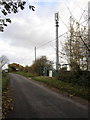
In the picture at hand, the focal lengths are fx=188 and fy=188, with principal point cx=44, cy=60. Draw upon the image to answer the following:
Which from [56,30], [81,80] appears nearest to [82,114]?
[81,80]

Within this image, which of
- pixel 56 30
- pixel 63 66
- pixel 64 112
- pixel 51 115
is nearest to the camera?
pixel 51 115

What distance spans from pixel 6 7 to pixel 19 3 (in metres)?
0.40

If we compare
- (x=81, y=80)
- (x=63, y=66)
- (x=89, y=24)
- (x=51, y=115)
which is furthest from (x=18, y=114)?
(x=63, y=66)

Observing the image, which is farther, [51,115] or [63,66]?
[63,66]

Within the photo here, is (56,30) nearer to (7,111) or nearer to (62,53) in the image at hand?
(62,53)

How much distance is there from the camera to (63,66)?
28016mm

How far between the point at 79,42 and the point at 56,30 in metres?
10.6

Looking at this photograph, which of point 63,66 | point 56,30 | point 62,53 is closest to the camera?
point 62,53

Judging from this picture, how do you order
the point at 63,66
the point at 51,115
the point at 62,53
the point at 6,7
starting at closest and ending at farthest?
1. the point at 6,7
2. the point at 51,115
3. the point at 62,53
4. the point at 63,66

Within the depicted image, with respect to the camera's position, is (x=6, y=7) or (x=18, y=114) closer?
(x=6, y=7)

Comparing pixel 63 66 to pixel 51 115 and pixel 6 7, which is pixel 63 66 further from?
pixel 6 7

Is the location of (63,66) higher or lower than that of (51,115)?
higher

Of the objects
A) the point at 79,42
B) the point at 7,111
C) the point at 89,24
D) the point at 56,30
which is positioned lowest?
the point at 7,111

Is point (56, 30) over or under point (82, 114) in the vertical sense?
over
